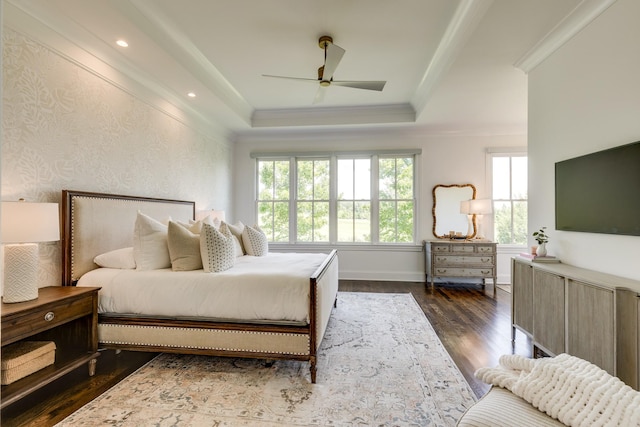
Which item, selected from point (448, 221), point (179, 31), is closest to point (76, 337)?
point (179, 31)

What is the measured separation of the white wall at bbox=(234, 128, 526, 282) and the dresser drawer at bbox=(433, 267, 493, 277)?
1.82 ft

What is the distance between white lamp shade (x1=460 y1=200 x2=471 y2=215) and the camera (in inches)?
202

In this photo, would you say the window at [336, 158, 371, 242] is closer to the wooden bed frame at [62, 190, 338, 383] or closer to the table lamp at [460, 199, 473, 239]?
the table lamp at [460, 199, 473, 239]

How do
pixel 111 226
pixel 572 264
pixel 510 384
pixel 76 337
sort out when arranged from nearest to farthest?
pixel 510 384 → pixel 76 337 → pixel 572 264 → pixel 111 226

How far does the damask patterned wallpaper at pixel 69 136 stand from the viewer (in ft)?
7.51

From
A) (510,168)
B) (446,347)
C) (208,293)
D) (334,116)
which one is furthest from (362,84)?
(510,168)

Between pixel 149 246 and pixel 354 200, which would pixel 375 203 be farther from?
pixel 149 246

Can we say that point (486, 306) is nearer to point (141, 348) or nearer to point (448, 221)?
point (448, 221)

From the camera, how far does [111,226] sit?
2998 millimetres

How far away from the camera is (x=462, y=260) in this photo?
16.7 ft

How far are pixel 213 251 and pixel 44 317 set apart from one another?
1135 millimetres

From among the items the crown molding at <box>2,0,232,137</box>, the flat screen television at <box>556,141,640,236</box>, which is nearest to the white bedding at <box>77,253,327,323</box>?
the crown molding at <box>2,0,232,137</box>

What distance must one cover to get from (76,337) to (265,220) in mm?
3880

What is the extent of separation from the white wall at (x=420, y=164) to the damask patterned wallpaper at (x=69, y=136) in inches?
101
